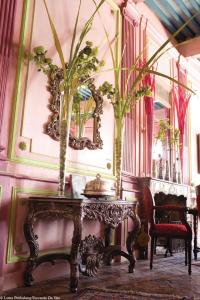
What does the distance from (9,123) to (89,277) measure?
1.30 meters

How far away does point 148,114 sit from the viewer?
3.80m

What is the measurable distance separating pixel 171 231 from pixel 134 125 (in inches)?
55.7

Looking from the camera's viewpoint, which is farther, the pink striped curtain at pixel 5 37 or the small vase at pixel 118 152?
the small vase at pixel 118 152

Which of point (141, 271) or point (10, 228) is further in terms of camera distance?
point (141, 271)

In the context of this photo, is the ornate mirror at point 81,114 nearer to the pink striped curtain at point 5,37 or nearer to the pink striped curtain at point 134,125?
the pink striped curtain at point 5,37

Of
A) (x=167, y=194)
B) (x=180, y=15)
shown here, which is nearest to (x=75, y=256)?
(x=167, y=194)

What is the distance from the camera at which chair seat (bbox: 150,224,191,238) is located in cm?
258

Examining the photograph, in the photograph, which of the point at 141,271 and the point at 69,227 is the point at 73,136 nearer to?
the point at 69,227

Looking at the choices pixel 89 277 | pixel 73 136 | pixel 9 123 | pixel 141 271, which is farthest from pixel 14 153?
pixel 141 271

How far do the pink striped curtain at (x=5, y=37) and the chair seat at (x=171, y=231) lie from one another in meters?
1.68

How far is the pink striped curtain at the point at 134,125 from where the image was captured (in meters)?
3.39

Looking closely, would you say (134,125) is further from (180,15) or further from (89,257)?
(180,15)

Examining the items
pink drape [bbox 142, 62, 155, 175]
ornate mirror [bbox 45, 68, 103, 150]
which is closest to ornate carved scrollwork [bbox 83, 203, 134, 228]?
ornate mirror [bbox 45, 68, 103, 150]

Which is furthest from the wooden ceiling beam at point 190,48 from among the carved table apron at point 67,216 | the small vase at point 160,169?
the carved table apron at point 67,216
